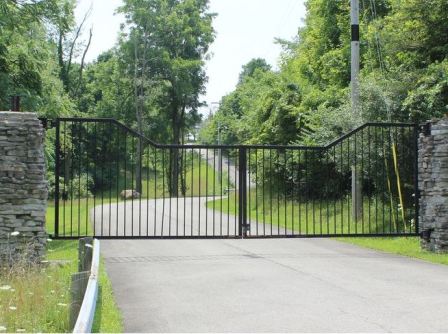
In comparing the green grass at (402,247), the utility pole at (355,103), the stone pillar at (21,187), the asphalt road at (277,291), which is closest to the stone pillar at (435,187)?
the green grass at (402,247)

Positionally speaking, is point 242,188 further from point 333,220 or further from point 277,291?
point 333,220

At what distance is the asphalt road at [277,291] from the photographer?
264 inches

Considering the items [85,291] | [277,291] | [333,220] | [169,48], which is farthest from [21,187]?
[169,48]

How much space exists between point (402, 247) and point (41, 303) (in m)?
9.00

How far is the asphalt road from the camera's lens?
22.0 feet

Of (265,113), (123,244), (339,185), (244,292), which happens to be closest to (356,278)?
(244,292)

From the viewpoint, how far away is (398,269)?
10.6 meters

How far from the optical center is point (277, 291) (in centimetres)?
854

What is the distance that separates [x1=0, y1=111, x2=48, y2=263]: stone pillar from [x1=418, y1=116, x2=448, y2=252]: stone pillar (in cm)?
735

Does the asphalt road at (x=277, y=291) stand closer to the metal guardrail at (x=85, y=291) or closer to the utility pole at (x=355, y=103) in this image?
the metal guardrail at (x=85, y=291)

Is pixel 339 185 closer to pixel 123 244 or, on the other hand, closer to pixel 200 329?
pixel 123 244

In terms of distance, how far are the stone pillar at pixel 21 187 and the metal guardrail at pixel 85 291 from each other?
6.76 feet

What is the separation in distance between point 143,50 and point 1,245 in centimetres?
4230

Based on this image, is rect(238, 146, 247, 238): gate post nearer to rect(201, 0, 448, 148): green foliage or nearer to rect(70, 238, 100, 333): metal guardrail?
rect(70, 238, 100, 333): metal guardrail
